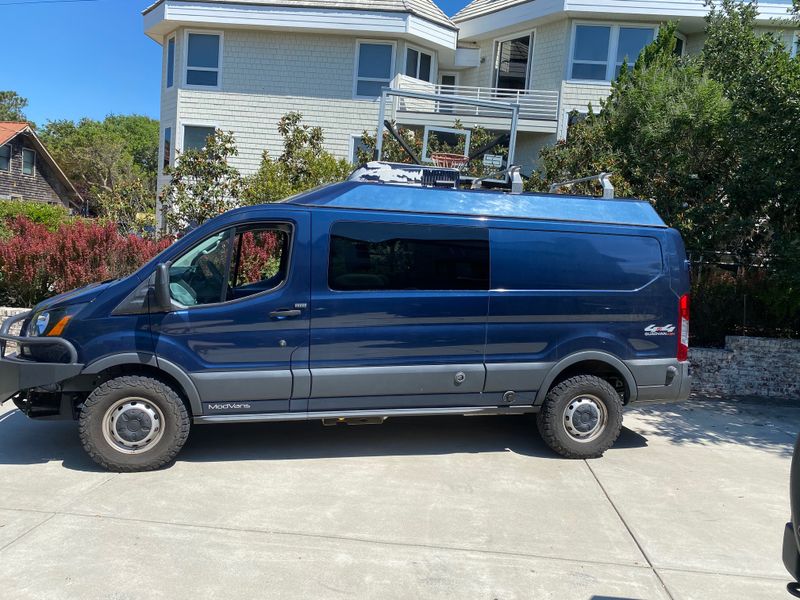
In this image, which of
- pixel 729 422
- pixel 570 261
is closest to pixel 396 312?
pixel 570 261

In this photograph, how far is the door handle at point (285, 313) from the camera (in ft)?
17.6

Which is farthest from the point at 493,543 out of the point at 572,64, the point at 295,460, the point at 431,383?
the point at 572,64

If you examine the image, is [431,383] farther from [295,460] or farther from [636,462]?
[636,462]

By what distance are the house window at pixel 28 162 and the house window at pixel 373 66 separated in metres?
25.9

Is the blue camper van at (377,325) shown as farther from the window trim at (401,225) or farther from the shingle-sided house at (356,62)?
the shingle-sided house at (356,62)

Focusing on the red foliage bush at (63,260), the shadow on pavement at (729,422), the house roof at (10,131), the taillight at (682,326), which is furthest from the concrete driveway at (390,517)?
the house roof at (10,131)

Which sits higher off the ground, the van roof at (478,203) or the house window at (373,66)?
the house window at (373,66)

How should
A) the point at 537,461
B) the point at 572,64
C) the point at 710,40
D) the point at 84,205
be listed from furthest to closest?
the point at 84,205 < the point at 572,64 < the point at 710,40 < the point at 537,461

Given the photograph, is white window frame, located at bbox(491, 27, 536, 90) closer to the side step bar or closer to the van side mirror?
the side step bar

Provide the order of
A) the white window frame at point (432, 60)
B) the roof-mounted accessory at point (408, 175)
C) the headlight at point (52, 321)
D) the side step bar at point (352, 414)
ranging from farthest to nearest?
the white window frame at point (432, 60), the roof-mounted accessory at point (408, 175), the side step bar at point (352, 414), the headlight at point (52, 321)

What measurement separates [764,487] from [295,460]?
3957mm

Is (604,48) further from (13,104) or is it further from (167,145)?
(13,104)

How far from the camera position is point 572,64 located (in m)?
19.0

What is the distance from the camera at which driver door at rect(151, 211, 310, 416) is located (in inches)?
207
